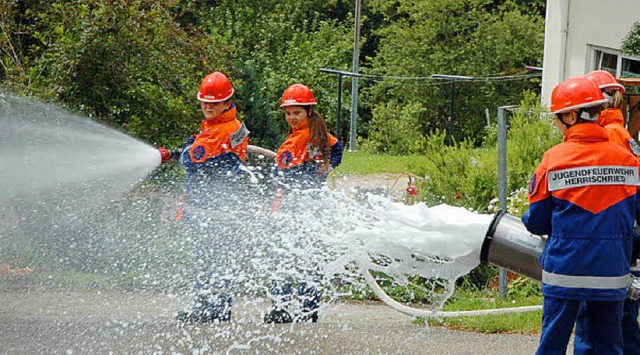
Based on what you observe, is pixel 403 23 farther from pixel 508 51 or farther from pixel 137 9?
pixel 137 9

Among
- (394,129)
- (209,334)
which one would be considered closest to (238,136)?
(209,334)

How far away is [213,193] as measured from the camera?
256 inches

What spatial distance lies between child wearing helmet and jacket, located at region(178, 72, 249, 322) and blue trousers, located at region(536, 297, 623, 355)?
2507mm

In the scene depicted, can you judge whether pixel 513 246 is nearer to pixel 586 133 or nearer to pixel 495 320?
pixel 586 133

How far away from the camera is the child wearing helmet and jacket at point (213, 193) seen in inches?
252

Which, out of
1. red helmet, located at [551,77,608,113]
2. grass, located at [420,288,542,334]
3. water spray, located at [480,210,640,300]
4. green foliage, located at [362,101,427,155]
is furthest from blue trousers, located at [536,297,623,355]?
green foliage, located at [362,101,427,155]

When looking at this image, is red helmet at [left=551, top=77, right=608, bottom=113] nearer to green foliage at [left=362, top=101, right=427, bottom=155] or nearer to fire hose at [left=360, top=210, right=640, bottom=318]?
fire hose at [left=360, top=210, right=640, bottom=318]

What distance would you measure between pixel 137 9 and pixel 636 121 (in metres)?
4.41

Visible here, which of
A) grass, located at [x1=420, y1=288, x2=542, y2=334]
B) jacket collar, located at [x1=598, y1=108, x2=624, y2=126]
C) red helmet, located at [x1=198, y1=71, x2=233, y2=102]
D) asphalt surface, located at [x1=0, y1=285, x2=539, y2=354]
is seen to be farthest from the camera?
red helmet, located at [x1=198, y1=71, x2=233, y2=102]

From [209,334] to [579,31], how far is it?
932 cm

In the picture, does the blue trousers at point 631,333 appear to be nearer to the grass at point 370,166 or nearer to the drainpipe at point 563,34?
the drainpipe at point 563,34

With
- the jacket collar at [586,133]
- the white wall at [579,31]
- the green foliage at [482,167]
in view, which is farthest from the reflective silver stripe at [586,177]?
the white wall at [579,31]

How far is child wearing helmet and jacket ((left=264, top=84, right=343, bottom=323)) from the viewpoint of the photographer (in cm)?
631

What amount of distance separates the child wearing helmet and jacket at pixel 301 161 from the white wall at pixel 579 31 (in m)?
7.01
